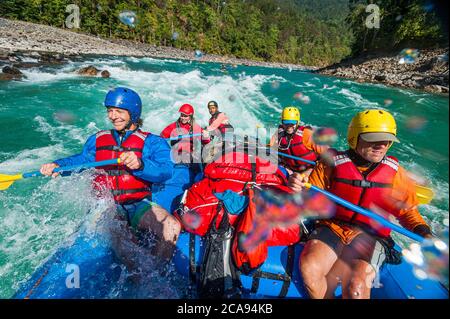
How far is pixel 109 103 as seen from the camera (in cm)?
305

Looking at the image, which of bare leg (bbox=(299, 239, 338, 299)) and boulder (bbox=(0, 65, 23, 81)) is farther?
boulder (bbox=(0, 65, 23, 81))

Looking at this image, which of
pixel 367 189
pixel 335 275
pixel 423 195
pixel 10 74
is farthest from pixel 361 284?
pixel 10 74

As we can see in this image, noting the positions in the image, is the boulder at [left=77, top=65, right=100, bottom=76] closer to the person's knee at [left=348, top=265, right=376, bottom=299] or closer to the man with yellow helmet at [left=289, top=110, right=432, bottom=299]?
the man with yellow helmet at [left=289, top=110, right=432, bottom=299]

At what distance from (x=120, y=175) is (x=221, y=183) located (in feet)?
4.14

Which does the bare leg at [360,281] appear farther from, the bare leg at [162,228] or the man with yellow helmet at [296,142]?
the man with yellow helmet at [296,142]

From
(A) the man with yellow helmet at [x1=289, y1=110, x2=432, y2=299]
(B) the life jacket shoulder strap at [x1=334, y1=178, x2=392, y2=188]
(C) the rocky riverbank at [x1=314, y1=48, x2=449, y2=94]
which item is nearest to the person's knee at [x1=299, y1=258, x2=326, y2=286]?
(A) the man with yellow helmet at [x1=289, y1=110, x2=432, y2=299]

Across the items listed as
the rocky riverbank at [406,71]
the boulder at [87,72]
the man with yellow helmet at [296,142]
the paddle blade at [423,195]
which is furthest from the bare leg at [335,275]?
the boulder at [87,72]

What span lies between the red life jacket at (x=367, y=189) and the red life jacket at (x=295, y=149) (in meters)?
2.57

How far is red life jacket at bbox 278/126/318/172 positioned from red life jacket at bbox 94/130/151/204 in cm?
308

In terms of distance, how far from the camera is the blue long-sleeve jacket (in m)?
3.03

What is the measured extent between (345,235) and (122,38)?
56052 millimetres

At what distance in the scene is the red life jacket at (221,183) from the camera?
3.01 m
